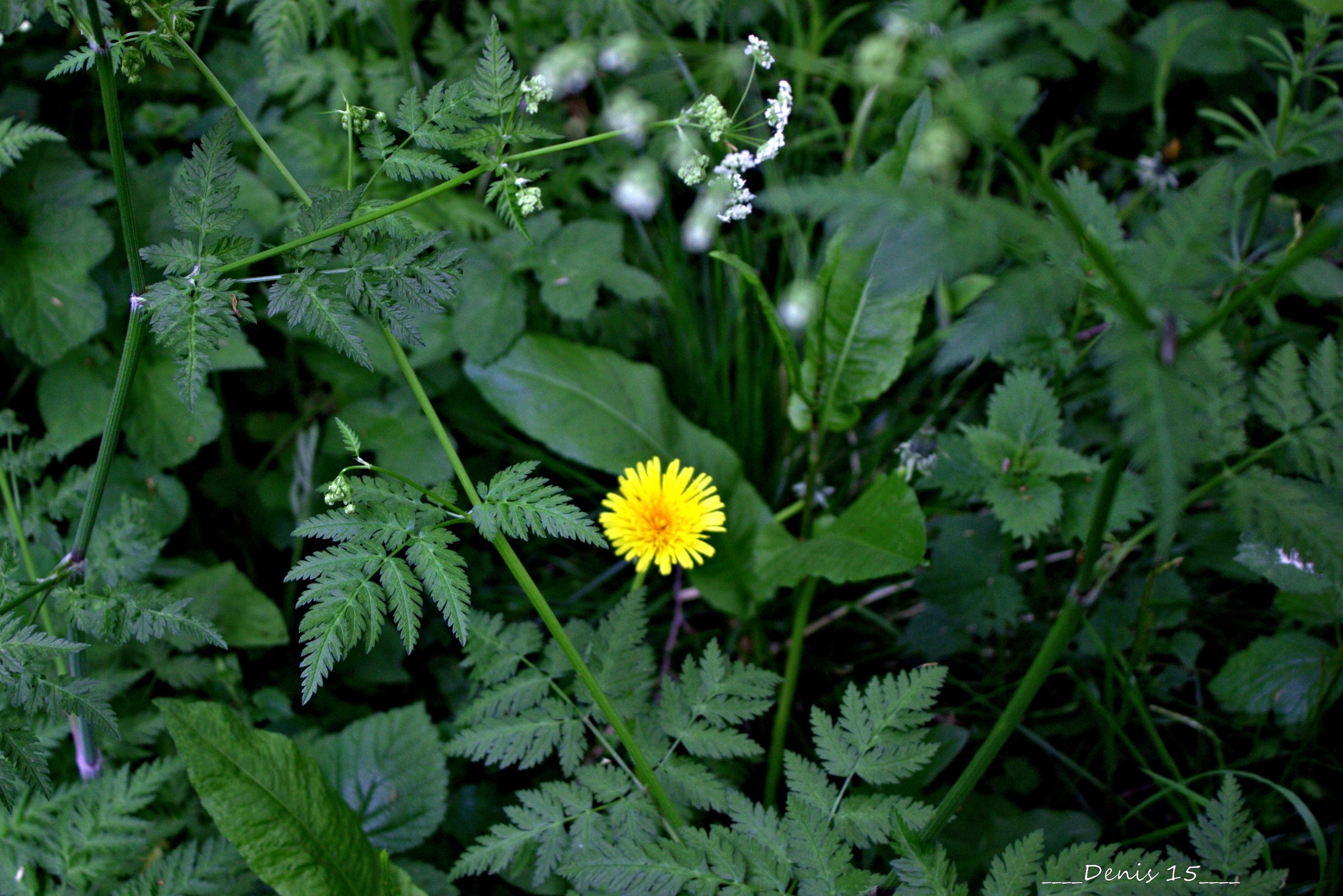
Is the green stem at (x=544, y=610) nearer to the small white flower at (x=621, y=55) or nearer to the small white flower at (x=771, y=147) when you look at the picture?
the small white flower at (x=771, y=147)

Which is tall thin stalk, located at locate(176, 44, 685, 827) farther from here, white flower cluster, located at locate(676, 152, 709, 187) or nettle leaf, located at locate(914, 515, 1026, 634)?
nettle leaf, located at locate(914, 515, 1026, 634)

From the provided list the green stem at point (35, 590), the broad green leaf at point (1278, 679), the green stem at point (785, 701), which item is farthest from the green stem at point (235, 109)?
the broad green leaf at point (1278, 679)

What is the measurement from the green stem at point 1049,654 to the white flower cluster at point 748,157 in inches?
22.1

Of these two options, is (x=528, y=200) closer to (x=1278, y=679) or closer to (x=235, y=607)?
(x=235, y=607)

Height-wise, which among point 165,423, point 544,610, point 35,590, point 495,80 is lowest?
point 165,423

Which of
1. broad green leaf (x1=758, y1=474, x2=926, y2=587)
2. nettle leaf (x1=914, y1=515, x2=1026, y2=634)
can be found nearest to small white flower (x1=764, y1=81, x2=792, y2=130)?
broad green leaf (x1=758, y1=474, x2=926, y2=587)

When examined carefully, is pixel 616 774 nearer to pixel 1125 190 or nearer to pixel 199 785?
pixel 199 785

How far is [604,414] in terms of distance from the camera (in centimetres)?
194

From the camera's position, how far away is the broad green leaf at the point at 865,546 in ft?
4.84

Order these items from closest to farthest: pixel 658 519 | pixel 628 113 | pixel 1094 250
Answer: pixel 1094 250
pixel 658 519
pixel 628 113

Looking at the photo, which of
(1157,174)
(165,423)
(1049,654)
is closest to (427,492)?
(1049,654)

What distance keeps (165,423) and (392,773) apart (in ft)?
3.02

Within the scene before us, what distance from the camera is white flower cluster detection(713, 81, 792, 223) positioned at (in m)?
1.15

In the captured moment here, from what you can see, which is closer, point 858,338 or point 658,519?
point 658,519
